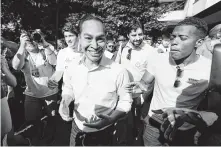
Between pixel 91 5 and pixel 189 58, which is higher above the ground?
pixel 91 5

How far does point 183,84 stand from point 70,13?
1310 cm

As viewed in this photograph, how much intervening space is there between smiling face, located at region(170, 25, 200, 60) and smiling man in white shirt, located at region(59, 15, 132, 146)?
0.54 metres

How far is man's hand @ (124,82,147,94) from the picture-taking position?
237 centimetres

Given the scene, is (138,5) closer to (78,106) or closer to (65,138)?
(65,138)

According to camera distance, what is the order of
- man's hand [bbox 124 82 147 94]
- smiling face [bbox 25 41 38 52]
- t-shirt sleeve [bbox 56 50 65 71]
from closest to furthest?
man's hand [bbox 124 82 147 94]
smiling face [bbox 25 41 38 52]
t-shirt sleeve [bbox 56 50 65 71]

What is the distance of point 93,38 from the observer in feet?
7.54

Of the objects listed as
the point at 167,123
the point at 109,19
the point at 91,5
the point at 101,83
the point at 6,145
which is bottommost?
the point at 6,145

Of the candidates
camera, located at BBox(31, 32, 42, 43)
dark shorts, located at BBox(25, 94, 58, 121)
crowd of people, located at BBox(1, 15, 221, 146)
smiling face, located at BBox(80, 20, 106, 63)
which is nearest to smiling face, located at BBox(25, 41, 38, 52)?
camera, located at BBox(31, 32, 42, 43)

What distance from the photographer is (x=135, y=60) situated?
4.36 metres

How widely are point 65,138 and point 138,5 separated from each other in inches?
352

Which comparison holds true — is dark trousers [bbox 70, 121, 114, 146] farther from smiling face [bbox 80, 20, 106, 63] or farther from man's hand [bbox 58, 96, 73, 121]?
smiling face [bbox 80, 20, 106, 63]

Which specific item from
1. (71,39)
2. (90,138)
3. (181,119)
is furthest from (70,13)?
(181,119)

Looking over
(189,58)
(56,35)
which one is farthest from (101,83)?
(56,35)

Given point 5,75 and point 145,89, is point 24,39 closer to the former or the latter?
point 5,75
